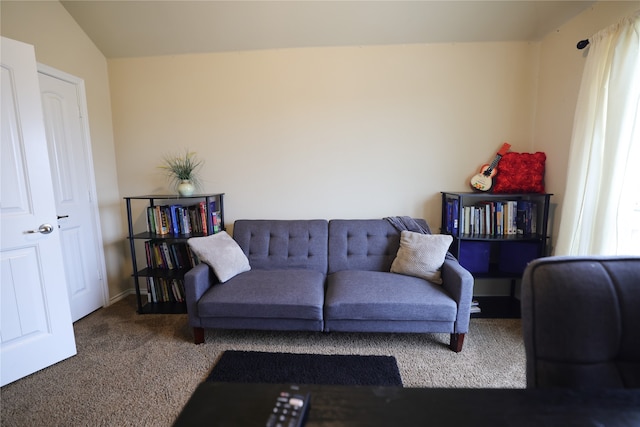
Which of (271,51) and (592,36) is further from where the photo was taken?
(271,51)

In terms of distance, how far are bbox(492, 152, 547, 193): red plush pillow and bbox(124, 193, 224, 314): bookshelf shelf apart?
2626 millimetres

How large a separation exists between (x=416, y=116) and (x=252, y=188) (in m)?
1.75

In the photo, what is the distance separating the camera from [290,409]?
0.64 meters

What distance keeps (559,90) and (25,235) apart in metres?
4.05

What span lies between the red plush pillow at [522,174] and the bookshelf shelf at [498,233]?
0.25 ft

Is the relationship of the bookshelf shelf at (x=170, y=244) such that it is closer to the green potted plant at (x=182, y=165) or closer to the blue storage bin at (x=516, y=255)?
the green potted plant at (x=182, y=165)

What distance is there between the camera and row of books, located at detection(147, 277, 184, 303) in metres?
2.71

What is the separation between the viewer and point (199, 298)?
205 cm

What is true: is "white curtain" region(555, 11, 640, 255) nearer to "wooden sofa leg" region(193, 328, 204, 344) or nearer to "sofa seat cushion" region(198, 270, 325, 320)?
"sofa seat cushion" region(198, 270, 325, 320)

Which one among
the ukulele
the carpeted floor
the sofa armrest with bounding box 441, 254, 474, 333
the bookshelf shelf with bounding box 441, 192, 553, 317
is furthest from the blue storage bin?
the sofa armrest with bounding box 441, 254, 474, 333

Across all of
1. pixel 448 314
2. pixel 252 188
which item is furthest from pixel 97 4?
pixel 448 314

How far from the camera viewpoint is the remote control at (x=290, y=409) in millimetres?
608

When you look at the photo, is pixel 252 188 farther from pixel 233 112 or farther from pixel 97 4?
pixel 97 4

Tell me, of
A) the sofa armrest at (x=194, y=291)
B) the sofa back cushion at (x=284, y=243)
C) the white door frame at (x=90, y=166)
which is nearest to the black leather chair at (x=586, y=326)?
the sofa back cushion at (x=284, y=243)
